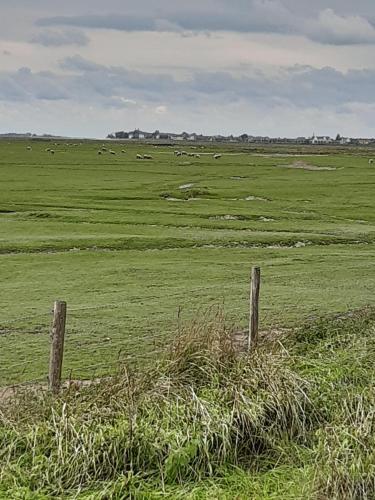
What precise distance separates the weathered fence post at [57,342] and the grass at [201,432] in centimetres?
36

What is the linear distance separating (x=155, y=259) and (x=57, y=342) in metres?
17.5

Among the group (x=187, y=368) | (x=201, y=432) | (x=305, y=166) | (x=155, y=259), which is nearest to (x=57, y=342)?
(x=187, y=368)

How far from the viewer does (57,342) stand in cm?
1086

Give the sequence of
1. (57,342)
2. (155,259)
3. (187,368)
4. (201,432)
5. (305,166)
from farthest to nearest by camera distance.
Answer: (305,166), (155,259), (187,368), (57,342), (201,432)

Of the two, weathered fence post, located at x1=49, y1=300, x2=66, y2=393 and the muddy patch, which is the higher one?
the muddy patch

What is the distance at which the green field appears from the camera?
55.9ft

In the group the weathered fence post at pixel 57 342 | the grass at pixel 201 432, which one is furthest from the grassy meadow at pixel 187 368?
the weathered fence post at pixel 57 342

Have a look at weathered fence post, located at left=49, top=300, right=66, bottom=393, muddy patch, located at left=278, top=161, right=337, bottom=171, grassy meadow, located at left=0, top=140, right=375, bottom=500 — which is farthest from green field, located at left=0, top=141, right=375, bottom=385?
muddy patch, located at left=278, top=161, right=337, bottom=171

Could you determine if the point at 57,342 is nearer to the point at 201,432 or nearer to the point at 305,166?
the point at 201,432

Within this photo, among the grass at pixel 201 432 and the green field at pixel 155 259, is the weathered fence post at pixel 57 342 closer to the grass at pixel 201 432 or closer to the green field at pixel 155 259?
the grass at pixel 201 432

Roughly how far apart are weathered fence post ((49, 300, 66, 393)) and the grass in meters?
0.36

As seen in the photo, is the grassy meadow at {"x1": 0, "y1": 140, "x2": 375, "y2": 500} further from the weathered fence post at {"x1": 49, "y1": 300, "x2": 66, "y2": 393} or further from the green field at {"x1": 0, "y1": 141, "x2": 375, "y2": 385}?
the weathered fence post at {"x1": 49, "y1": 300, "x2": 66, "y2": 393}

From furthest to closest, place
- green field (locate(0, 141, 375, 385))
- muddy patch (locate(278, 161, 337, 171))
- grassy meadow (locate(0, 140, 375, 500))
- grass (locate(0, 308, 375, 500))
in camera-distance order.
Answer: muddy patch (locate(278, 161, 337, 171)), green field (locate(0, 141, 375, 385)), grassy meadow (locate(0, 140, 375, 500)), grass (locate(0, 308, 375, 500))

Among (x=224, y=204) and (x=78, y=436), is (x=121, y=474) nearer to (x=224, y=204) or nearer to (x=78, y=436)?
→ (x=78, y=436)
